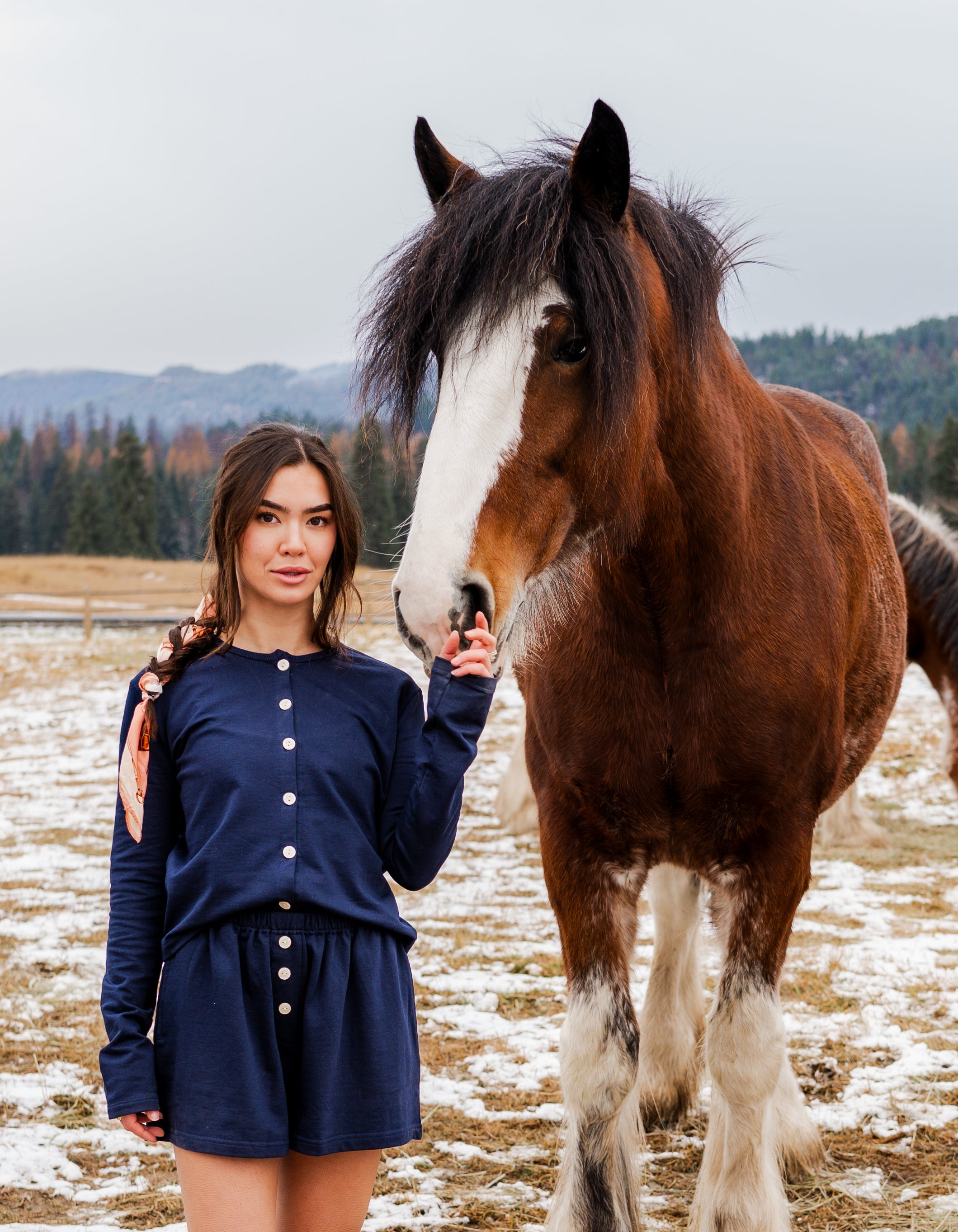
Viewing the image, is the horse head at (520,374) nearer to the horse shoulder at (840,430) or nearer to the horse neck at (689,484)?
the horse neck at (689,484)

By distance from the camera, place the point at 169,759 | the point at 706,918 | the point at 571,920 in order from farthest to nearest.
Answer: the point at 706,918 < the point at 571,920 < the point at 169,759

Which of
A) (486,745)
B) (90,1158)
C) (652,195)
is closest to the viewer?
(652,195)

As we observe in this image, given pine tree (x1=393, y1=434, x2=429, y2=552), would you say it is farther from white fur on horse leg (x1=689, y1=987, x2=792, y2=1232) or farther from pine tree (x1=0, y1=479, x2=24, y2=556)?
pine tree (x1=0, y1=479, x2=24, y2=556)

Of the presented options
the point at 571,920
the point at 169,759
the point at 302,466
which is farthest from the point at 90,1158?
the point at 302,466

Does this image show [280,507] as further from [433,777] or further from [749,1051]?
[749,1051]

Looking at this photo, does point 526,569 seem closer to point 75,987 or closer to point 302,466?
point 302,466

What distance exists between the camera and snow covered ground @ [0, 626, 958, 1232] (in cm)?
295

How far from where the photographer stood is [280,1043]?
175 centimetres

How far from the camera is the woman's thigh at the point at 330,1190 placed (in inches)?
70.6

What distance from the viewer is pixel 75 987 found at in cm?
441

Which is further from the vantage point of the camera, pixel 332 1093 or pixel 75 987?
pixel 75 987

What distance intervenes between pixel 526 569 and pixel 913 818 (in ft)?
21.4

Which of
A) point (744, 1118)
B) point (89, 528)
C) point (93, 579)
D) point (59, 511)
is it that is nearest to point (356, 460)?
point (744, 1118)

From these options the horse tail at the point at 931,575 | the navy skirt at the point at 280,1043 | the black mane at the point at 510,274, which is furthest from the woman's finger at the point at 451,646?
the horse tail at the point at 931,575
